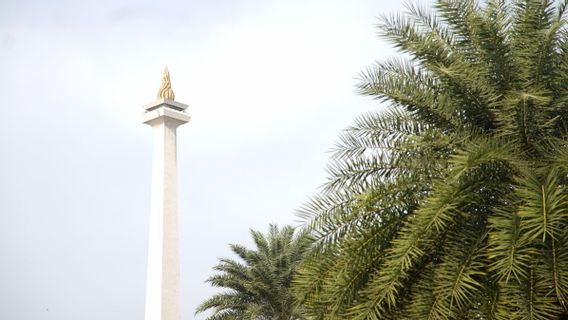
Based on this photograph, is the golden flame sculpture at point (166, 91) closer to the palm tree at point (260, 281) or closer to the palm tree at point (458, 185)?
the palm tree at point (260, 281)

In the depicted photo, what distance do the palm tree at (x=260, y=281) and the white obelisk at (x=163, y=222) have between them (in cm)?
230

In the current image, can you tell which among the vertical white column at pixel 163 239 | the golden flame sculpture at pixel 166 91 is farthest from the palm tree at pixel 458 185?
the golden flame sculpture at pixel 166 91

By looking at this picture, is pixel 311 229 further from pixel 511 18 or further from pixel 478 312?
pixel 511 18

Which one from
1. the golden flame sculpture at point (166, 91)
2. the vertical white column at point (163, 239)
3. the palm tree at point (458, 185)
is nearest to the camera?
the palm tree at point (458, 185)

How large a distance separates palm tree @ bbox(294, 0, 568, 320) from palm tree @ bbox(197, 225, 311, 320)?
15.9m

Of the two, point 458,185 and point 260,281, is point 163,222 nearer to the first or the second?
point 260,281

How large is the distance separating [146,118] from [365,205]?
18817 millimetres

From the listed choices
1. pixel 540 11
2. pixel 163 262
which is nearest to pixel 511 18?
pixel 540 11

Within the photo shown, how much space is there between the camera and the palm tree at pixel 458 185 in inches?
356

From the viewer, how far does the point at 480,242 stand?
962 centimetres

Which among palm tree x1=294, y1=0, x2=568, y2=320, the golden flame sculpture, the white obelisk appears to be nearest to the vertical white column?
the white obelisk

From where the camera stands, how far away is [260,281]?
27438 mm

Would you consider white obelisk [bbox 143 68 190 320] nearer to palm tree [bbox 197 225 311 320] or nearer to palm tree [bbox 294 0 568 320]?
palm tree [bbox 197 225 311 320]

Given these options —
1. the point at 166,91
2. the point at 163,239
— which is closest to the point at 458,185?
the point at 163,239
